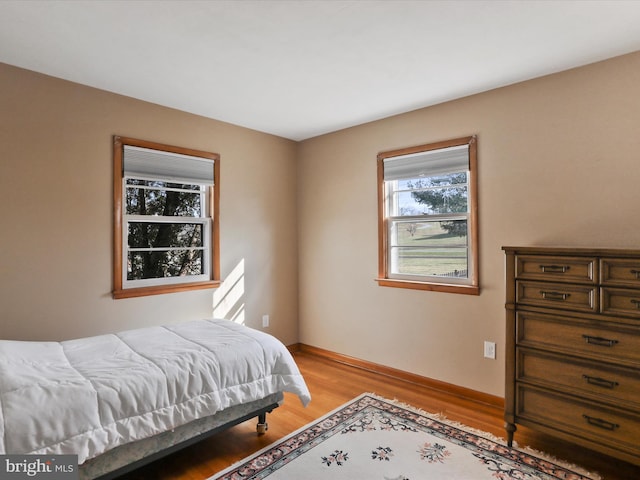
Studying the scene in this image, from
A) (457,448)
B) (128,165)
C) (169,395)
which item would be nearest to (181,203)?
(128,165)

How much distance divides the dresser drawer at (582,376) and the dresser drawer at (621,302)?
0.30 m

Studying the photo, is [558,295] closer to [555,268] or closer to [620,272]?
[555,268]

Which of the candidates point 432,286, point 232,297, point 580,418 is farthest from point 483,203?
point 232,297

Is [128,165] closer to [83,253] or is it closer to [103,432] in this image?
[83,253]

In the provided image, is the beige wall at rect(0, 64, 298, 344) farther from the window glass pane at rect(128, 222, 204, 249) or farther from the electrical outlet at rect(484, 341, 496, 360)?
the electrical outlet at rect(484, 341, 496, 360)

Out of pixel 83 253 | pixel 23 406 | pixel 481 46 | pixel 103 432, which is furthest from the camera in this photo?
pixel 83 253

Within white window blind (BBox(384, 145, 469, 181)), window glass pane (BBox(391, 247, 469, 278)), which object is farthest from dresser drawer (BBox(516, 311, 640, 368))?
white window blind (BBox(384, 145, 469, 181))

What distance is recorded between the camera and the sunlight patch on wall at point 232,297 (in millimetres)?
3787

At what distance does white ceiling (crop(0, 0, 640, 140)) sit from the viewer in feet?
6.49

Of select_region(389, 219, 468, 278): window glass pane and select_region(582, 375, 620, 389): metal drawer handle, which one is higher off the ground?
select_region(389, 219, 468, 278): window glass pane

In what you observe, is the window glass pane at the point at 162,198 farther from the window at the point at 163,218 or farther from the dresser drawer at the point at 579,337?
the dresser drawer at the point at 579,337

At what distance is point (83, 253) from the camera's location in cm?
294

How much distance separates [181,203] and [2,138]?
1.36m

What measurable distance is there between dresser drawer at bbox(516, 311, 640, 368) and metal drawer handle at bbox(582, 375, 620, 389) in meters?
0.12
